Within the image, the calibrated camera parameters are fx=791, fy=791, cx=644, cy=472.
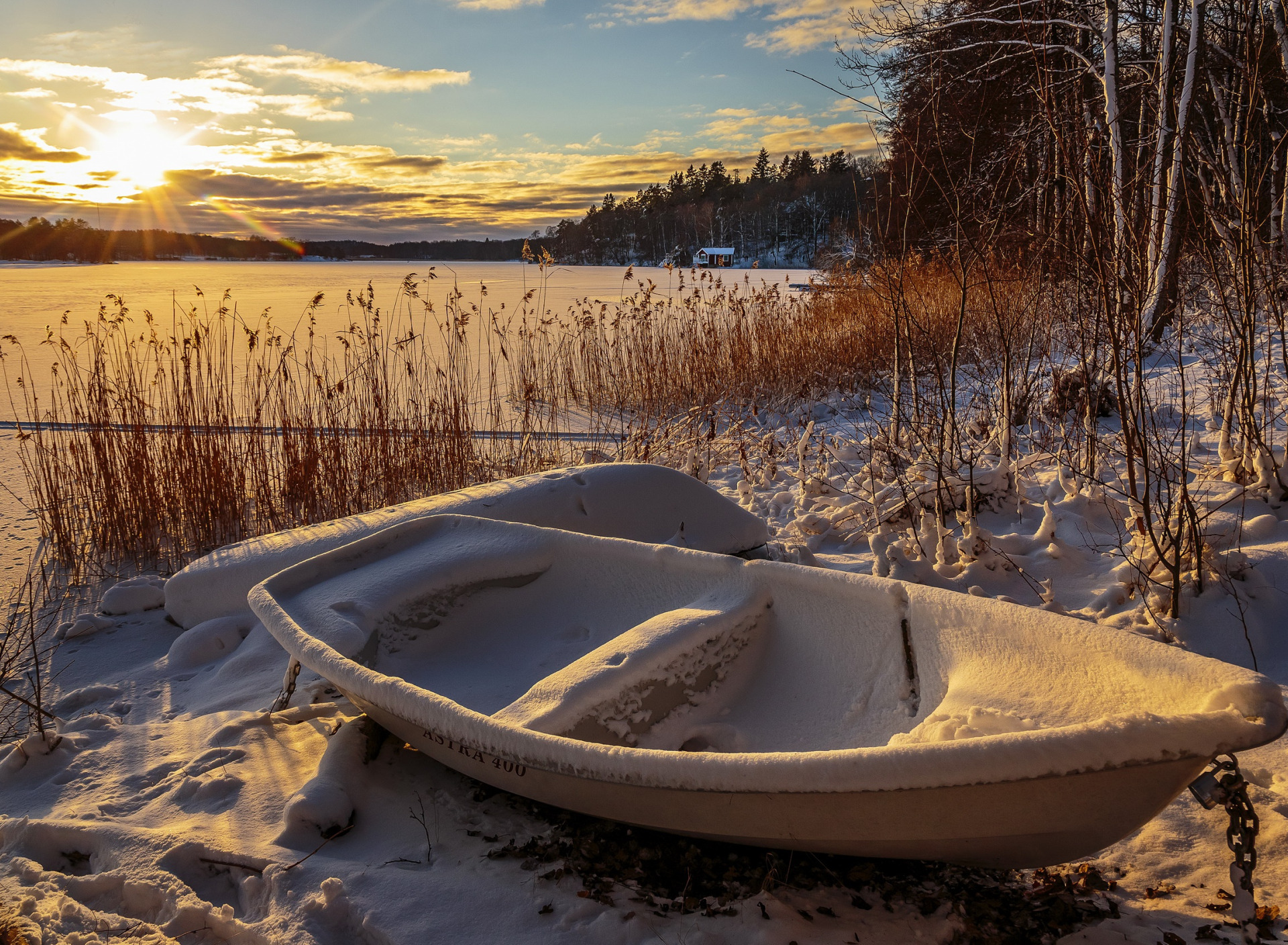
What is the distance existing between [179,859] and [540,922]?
87 centimetres

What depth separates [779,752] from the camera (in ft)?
4.77

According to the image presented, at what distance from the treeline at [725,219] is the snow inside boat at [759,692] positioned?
149 feet

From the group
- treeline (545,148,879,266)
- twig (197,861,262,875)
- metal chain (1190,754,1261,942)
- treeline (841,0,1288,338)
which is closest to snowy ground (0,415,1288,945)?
twig (197,861,262,875)

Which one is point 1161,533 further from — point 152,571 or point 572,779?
point 152,571

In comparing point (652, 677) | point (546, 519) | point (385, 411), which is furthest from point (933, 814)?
point (385, 411)

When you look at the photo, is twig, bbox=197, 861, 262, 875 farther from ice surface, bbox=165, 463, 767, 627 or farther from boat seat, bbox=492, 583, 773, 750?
ice surface, bbox=165, 463, 767, 627

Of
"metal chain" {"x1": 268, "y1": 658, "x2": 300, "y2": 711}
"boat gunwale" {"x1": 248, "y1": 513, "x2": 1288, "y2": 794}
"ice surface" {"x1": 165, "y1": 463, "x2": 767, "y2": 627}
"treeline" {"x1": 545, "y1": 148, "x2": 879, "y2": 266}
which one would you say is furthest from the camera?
"treeline" {"x1": 545, "y1": 148, "x2": 879, "y2": 266}

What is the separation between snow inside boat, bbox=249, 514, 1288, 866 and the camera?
1294 mm

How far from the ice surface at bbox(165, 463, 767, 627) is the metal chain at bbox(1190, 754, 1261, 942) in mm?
2219

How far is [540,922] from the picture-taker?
1586mm

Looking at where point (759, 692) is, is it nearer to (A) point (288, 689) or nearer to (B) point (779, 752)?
(B) point (779, 752)

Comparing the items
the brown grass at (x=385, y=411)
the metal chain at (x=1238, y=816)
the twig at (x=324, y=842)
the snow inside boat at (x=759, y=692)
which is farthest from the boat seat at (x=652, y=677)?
the brown grass at (x=385, y=411)

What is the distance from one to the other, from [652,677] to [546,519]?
1.56 meters

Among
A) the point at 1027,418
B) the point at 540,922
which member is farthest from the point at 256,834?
the point at 1027,418
